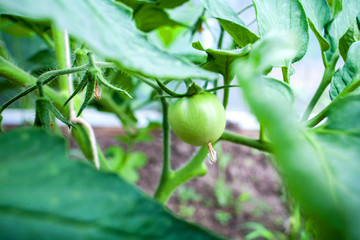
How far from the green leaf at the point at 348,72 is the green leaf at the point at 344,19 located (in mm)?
65

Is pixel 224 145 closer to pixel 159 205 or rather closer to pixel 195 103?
pixel 195 103

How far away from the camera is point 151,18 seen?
23.8 inches

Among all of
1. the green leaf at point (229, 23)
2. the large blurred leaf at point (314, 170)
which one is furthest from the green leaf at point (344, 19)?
the large blurred leaf at point (314, 170)

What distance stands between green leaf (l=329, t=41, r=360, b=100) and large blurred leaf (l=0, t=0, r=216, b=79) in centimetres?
19

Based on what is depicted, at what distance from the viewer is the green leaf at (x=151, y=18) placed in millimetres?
571

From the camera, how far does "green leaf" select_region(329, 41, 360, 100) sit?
31cm

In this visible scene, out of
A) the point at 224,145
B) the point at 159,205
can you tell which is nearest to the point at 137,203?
the point at 159,205

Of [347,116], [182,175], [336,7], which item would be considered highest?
[336,7]

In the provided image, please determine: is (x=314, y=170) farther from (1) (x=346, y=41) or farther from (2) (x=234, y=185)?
(2) (x=234, y=185)

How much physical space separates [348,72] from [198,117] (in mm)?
167

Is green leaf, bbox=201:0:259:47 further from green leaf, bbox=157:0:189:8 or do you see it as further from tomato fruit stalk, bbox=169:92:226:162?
green leaf, bbox=157:0:189:8

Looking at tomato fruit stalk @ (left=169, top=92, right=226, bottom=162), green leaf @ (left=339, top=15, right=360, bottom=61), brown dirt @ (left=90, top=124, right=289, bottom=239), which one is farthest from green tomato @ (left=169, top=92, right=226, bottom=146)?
brown dirt @ (left=90, top=124, right=289, bottom=239)

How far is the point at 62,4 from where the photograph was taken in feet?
0.57

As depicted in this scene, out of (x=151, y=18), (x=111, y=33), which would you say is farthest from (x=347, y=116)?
(x=151, y=18)
